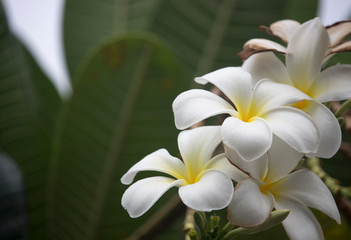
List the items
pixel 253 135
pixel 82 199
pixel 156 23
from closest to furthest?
pixel 253 135, pixel 82 199, pixel 156 23

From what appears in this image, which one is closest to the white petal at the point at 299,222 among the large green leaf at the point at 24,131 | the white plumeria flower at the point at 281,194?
the white plumeria flower at the point at 281,194

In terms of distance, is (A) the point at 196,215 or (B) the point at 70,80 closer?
(A) the point at 196,215

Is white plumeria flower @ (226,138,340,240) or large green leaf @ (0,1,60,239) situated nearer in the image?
white plumeria flower @ (226,138,340,240)

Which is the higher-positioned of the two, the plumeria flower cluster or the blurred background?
the blurred background

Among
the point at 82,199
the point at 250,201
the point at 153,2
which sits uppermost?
the point at 153,2

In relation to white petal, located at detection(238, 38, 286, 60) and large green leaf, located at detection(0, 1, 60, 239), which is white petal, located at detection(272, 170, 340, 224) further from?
large green leaf, located at detection(0, 1, 60, 239)

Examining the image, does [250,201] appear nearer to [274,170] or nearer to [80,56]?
[274,170]

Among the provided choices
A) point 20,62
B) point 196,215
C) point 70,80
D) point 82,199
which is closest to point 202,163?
point 196,215

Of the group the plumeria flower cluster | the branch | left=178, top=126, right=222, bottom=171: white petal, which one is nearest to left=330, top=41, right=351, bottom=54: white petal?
the plumeria flower cluster
